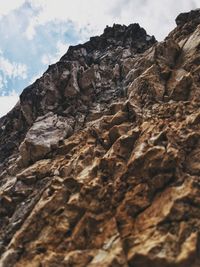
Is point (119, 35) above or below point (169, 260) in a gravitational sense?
above

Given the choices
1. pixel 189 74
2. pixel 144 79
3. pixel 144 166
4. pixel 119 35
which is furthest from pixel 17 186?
pixel 119 35

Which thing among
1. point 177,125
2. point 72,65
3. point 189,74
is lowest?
point 177,125

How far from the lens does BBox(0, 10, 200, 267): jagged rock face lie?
103 ft

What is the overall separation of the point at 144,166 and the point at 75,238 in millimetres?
9012

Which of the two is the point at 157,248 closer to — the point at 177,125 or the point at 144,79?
the point at 177,125

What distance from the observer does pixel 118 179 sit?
37219mm

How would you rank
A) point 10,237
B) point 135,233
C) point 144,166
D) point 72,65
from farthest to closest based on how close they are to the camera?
point 72,65
point 10,237
point 144,166
point 135,233

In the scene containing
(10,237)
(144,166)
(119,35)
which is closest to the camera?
(144,166)

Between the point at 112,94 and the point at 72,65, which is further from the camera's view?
Result: the point at 72,65

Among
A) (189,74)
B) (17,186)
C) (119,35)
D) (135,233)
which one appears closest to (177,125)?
(189,74)

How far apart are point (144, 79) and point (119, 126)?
986cm

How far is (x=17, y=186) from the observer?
151 ft

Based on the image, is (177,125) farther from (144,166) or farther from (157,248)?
(157,248)

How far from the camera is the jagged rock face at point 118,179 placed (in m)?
31.5
